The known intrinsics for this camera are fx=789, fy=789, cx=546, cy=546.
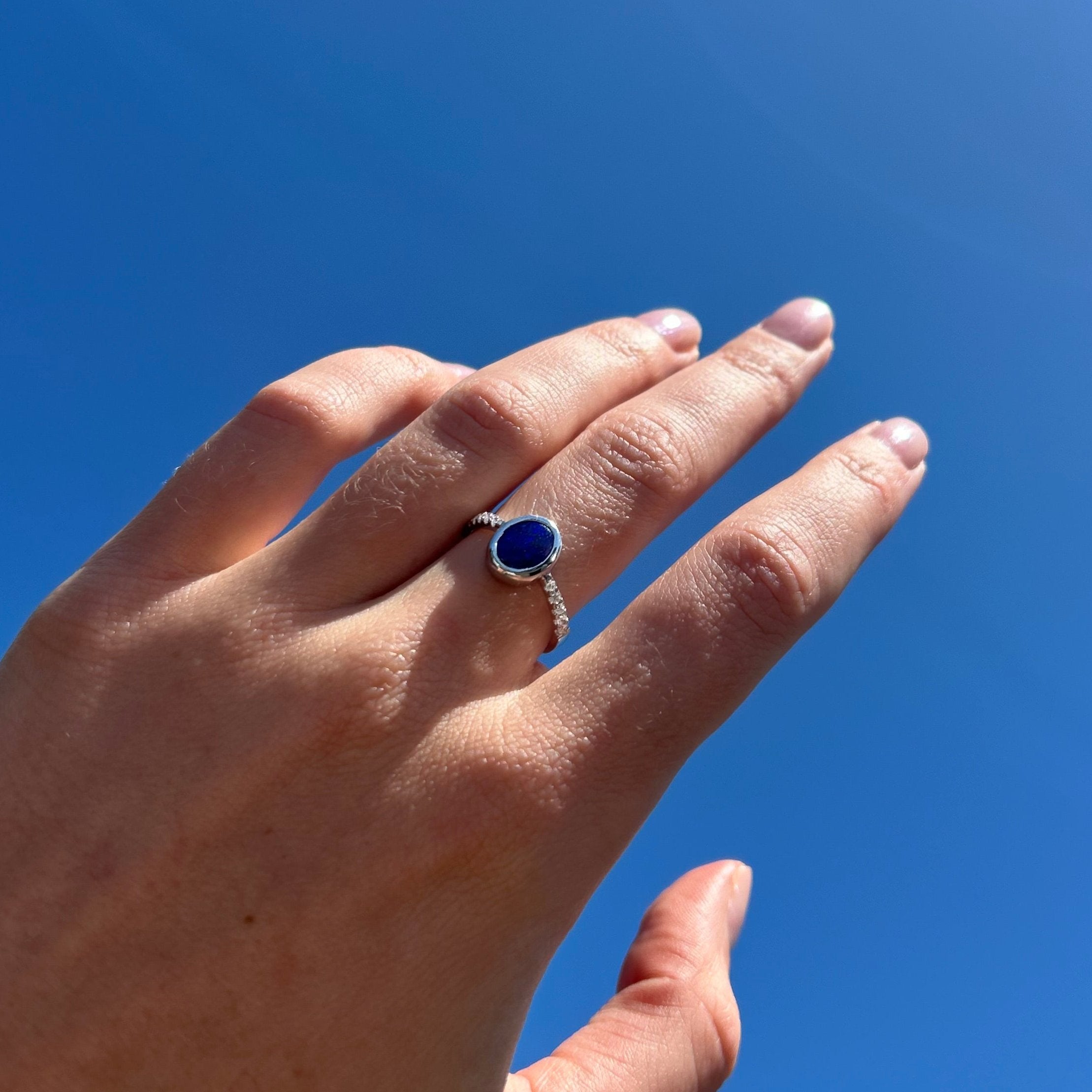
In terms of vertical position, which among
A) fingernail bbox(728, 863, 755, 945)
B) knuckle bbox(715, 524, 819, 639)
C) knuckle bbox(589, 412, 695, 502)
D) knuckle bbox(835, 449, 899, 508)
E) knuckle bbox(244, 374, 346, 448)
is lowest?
fingernail bbox(728, 863, 755, 945)

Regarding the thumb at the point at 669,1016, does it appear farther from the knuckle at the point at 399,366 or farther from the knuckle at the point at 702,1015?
the knuckle at the point at 399,366

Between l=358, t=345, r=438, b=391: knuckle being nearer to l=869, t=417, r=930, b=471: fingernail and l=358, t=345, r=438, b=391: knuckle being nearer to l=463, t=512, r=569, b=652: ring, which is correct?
l=463, t=512, r=569, b=652: ring

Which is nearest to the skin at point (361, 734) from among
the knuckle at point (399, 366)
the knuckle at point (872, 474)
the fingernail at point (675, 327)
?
the knuckle at point (872, 474)

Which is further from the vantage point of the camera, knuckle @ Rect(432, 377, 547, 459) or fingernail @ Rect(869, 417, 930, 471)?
fingernail @ Rect(869, 417, 930, 471)

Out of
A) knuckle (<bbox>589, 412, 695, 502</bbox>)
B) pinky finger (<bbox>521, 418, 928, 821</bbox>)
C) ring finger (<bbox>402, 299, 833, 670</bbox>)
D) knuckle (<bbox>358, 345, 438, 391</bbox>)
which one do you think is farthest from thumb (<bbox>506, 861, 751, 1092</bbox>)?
knuckle (<bbox>358, 345, 438, 391</bbox>)

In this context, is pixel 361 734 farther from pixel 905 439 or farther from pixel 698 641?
pixel 905 439

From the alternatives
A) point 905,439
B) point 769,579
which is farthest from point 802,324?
point 769,579

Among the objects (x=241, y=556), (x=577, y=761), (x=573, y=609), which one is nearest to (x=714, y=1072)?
(x=577, y=761)
